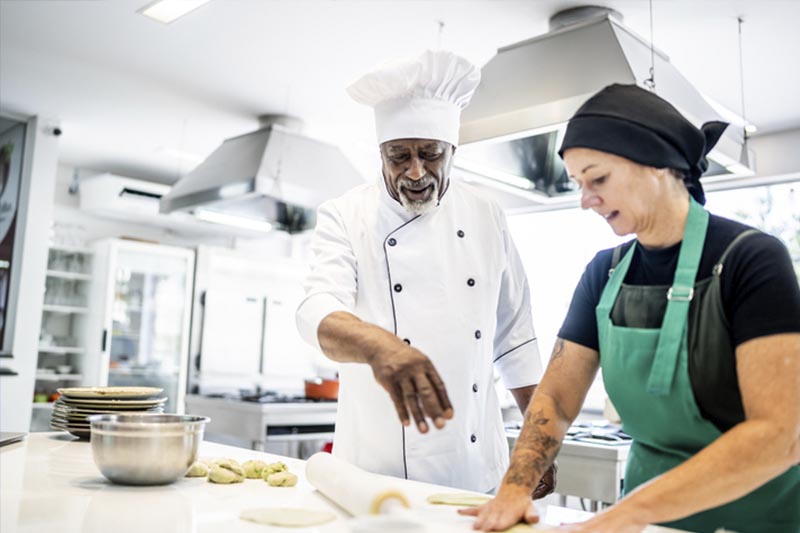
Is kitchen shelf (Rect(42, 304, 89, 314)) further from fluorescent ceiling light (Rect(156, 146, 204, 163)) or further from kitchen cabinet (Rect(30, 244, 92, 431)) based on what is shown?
fluorescent ceiling light (Rect(156, 146, 204, 163))

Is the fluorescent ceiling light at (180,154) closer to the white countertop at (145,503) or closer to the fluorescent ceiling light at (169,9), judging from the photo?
the fluorescent ceiling light at (169,9)

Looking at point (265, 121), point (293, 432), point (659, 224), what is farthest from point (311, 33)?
point (659, 224)

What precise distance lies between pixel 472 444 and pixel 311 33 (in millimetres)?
2711

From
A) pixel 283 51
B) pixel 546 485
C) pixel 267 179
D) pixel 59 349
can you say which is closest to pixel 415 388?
pixel 546 485

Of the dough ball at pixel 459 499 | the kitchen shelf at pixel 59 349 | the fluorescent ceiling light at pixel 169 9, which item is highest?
the fluorescent ceiling light at pixel 169 9

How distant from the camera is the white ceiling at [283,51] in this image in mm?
3398

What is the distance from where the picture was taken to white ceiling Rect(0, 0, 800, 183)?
11.1 feet

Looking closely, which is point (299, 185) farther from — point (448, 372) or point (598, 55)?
point (448, 372)

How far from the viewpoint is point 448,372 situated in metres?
1.72

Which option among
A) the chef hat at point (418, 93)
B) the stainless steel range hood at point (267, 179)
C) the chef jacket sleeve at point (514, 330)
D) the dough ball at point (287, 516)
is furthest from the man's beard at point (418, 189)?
the stainless steel range hood at point (267, 179)

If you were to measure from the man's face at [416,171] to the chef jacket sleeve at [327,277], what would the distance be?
0.18 metres

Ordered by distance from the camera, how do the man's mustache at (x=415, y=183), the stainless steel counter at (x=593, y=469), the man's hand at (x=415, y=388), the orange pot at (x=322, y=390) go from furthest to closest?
the orange pot at (x=322, y=390)
the stainless steel counter at (x=593, y=469)
the man's mustache at (x=415, y=183)
the man's hand at (x=415, y=388)

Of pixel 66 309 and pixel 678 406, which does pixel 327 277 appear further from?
pixel 66 309

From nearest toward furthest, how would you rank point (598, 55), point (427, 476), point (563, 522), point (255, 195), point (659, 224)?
1. point (563, 522)
2. point (659, 224)
3. point (427, 476)
4. point (598, 55)
5. point (255, 195)
